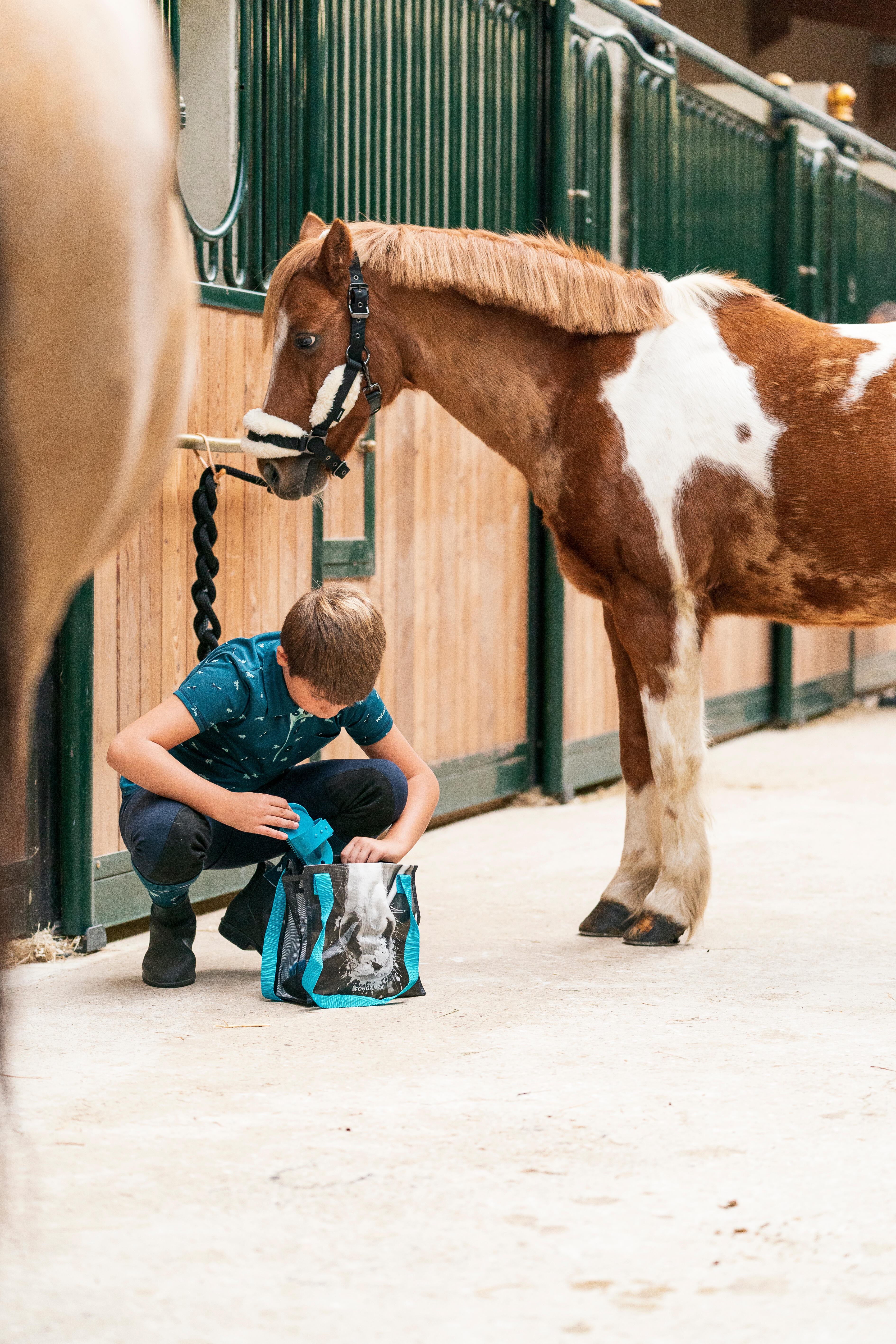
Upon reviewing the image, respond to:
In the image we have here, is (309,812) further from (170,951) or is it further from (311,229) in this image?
(311,229)

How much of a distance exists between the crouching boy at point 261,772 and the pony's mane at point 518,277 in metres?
0.76

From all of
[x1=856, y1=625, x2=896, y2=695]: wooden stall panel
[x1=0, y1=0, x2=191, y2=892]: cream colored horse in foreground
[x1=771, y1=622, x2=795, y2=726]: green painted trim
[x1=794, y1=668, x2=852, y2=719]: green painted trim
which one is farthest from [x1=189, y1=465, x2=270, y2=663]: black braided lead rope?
[x1=856, y1=625, x2=896, y2=695]: wooden stall panel

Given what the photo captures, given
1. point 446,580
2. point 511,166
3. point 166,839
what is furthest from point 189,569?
point 511,166

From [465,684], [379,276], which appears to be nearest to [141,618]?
[379,276]

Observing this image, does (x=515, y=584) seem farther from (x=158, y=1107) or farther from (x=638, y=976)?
(x=158, y=1107)

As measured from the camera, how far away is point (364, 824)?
3.01 metres

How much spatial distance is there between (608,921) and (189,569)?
1322mm

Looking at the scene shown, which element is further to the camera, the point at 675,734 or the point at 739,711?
the point at 739,711

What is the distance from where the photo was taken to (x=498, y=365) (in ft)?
11.1

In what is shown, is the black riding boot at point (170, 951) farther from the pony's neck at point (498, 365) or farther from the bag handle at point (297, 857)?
the pony's neck at point (498, 365)

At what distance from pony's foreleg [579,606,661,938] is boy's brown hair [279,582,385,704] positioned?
0.86m

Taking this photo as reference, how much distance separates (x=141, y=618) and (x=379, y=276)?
96 centimetres

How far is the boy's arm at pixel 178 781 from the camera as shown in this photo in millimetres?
2758

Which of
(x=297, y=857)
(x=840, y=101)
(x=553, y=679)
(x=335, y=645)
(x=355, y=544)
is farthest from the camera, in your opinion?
(x=840, y=101)
